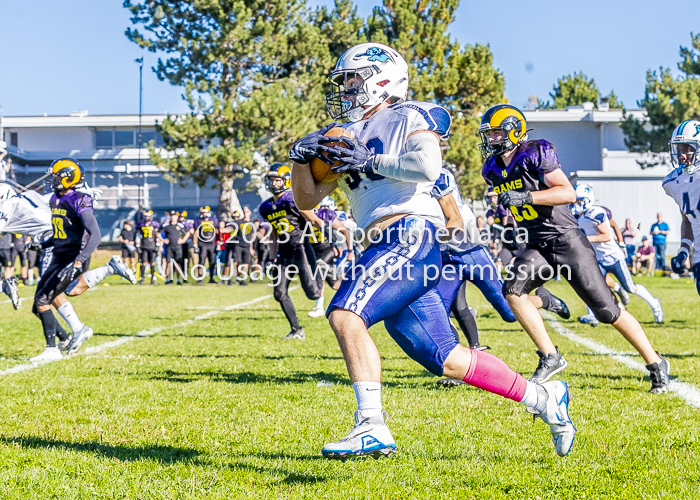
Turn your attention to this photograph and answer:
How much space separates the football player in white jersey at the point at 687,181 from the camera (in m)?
6.11

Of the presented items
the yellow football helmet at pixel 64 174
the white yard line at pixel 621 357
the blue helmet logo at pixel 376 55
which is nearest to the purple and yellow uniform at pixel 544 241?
the white yard line at pixel 621 357

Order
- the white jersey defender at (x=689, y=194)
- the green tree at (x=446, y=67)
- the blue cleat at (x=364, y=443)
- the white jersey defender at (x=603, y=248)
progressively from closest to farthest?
the blue cleat at (x=364, y=443) → the white jersey defender at (x=689, y=194) → the white jersey defender at (x=603, y=248) → the green tree at (x=446, y=67)

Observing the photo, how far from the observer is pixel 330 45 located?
32.6 m

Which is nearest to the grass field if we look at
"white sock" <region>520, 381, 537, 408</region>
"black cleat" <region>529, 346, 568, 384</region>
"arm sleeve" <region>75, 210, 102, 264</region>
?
"black cleat" <region>529, 346, 568, 384</region>

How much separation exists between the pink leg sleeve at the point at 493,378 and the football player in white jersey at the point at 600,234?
19.2 ft

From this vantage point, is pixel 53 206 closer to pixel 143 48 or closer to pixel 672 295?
pixel 672 295

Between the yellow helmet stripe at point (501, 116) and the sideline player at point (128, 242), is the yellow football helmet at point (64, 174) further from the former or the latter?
the sideline player at point (128, 242)

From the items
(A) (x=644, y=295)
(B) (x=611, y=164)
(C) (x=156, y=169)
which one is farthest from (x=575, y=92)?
(A) (x=644, y=295)

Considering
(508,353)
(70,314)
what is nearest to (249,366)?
(70,314)

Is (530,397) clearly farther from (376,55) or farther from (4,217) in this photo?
(4,217)

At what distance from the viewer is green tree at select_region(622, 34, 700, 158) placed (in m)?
32.8

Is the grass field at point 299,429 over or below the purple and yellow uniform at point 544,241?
below

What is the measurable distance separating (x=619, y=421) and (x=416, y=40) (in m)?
30.0

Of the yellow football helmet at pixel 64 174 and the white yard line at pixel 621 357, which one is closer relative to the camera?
the white yard line at pixel 621 357
